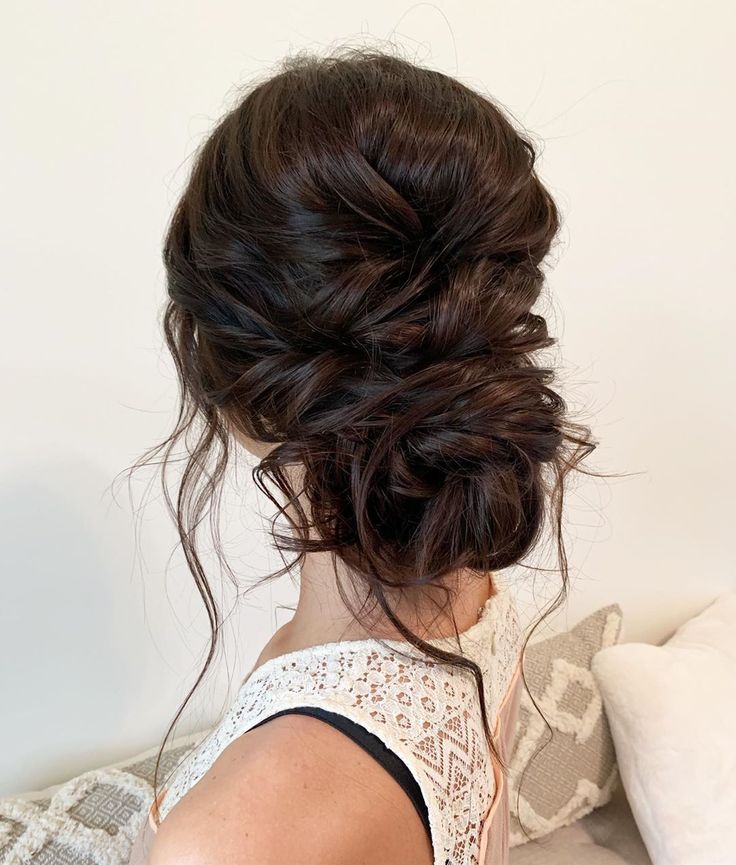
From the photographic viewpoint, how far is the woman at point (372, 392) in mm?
487

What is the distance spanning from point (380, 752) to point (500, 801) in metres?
0.22

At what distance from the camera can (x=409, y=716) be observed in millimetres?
527

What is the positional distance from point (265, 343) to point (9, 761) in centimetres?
89

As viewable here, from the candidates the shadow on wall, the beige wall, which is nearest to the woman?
the beige wall

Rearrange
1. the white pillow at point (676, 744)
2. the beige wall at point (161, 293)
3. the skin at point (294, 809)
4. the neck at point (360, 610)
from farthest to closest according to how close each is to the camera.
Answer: the white pillow at point (676, 744), the beige wall at point (161, 293), the neck at point (360, 610), the skin at point (294, 809)

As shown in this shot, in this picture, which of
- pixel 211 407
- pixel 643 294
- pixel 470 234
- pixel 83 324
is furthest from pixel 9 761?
pixel 643 294

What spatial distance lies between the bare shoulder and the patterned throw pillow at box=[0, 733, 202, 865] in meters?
0.57

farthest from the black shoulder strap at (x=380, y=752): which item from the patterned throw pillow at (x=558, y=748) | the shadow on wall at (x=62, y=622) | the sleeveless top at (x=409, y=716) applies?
the patterned throw pillow at (x=558, y=748)

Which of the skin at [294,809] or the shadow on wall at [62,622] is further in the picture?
the shadow on wall at [62,622]

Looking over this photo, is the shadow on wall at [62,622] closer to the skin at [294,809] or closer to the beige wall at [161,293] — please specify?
the beige wall at [161,293]

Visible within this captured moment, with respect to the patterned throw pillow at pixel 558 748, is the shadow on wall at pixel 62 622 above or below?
above

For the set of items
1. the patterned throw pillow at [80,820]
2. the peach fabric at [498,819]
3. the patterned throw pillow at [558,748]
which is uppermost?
the peach fabric at [498,819]

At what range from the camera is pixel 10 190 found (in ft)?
2.75

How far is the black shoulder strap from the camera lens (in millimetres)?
497
